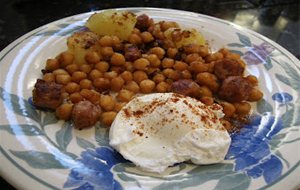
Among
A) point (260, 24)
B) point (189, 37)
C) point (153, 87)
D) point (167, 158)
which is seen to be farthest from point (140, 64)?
point (260, 24)

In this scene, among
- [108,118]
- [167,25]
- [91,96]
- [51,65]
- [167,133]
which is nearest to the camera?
[167,133]

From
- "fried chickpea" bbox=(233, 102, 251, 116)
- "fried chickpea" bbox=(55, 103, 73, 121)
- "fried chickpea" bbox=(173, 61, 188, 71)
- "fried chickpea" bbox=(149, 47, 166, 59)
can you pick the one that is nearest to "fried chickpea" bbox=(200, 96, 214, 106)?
"fried chickpea" bbox=(233, 102, 251, 116)

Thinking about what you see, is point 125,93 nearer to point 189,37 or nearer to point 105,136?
point 105,136

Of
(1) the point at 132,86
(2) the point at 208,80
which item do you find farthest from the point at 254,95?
(1) the point at 132,86

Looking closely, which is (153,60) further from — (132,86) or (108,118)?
(108,118)

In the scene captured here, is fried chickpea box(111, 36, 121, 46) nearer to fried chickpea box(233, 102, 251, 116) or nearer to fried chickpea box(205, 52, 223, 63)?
fried chickpea box(205, 52, 223, 63)

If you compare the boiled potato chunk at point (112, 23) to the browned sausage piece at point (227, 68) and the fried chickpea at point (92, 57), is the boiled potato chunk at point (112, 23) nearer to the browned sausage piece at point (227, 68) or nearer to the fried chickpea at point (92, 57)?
the fried chickpea at point (92, 57)
